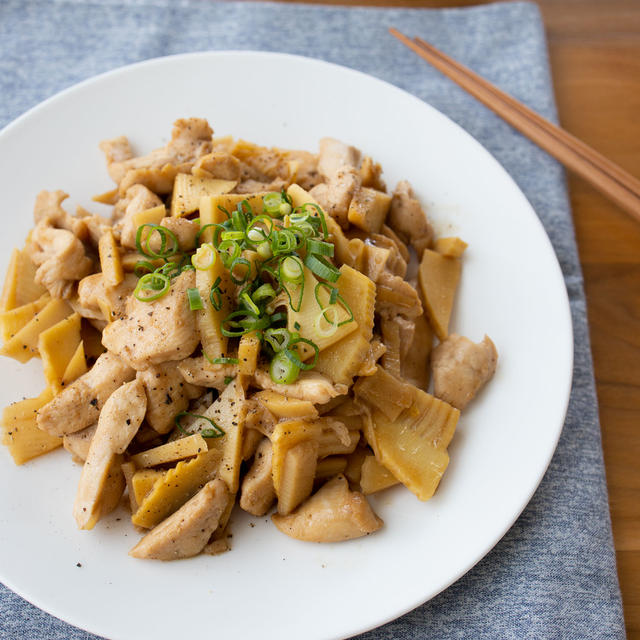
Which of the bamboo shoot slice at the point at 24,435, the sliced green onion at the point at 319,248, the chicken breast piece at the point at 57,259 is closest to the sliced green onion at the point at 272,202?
the sliced green onion at the point at 319,248

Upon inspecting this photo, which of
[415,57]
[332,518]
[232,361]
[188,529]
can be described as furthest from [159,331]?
[415,57]

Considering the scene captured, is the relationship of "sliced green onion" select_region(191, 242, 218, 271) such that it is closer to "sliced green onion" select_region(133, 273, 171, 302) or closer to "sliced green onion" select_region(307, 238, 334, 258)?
"sliced green onion" select_region(133, 273, 171, 302)

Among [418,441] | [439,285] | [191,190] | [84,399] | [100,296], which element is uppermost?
[191,190]

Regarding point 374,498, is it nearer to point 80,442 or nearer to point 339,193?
point 80,442

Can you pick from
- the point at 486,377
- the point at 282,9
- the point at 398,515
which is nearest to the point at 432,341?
the point at 486,377

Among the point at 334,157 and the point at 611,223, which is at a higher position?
the point at 334,157

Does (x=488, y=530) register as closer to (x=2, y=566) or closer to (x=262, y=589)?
(x=262, y=589)

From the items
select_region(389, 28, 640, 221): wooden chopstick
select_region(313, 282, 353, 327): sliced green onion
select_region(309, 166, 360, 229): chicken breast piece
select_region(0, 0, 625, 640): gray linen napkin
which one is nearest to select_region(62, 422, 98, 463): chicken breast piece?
select_region(313, 282, 353, 327): sliced green onion
